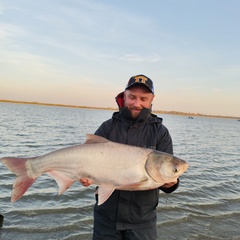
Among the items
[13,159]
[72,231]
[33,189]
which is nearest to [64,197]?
[33,189]

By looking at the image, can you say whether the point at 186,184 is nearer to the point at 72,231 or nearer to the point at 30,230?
the point at 72,231

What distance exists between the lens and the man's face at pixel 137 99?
4309mm

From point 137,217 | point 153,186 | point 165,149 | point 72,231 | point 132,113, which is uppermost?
point 132,113

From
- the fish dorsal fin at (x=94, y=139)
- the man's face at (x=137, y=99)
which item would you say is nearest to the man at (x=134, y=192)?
the man's face at (x=137, y=99)

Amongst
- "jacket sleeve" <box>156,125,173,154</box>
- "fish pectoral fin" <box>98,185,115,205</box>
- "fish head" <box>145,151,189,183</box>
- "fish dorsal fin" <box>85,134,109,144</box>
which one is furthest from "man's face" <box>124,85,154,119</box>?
"fish pectoral fin" <box>98,185,115,205</box>

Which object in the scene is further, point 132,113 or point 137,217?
point 132,113

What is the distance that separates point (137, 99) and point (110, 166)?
1.12 meters

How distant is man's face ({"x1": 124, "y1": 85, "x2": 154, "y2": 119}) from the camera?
431 cm

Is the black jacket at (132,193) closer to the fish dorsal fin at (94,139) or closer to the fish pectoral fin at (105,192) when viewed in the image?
the fish pectoral fin at (105,192)

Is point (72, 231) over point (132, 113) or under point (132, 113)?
under

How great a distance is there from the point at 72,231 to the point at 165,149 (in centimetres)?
483

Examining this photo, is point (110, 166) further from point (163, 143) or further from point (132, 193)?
point (163, 143)

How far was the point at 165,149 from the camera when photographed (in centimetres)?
425

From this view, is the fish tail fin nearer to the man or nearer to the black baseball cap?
the man
